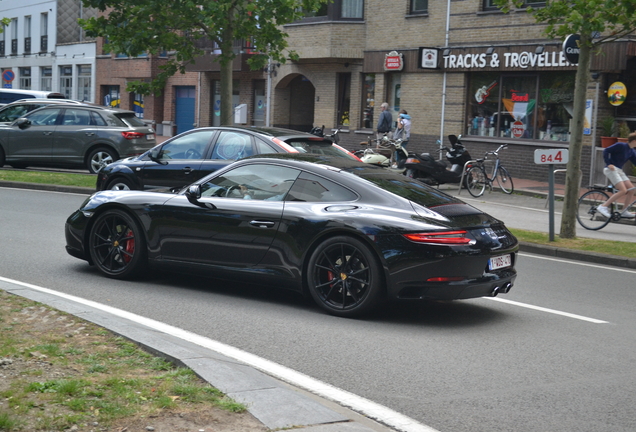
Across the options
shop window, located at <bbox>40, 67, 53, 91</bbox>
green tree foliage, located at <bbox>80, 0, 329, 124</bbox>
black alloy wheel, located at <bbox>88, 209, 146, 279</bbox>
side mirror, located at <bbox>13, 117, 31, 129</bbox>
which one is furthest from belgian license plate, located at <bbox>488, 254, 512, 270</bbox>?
shop window, located at <bbox>40, 67, 53, 91</bbox>

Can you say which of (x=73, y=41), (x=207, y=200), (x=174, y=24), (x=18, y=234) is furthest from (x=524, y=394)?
(x=73, y=41)

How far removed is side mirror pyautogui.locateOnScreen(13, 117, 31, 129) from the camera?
70.7 ft

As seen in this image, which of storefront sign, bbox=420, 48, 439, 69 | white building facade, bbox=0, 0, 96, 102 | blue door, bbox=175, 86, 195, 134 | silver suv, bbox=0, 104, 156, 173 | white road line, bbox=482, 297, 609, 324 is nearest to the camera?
white road line, bbox=482, 297, 609, 324

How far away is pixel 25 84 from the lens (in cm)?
6025

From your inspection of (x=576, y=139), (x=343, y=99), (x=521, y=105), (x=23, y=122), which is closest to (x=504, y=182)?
(x=521, y=105)

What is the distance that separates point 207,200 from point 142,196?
2.65ft

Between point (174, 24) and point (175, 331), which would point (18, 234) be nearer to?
point (175, 331)

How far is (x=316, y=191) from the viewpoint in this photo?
7.75m

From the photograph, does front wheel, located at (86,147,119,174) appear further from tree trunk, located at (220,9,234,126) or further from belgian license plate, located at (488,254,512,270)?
belgian license plate, located at (488,254,512,270)

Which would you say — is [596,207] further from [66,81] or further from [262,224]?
[66,81]

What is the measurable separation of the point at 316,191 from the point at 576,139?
6.48m

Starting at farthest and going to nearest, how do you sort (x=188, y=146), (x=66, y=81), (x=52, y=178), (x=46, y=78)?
→ (x=46, y=78), (x=66, y=81), (x=52, y=178), (x=188, y=146)

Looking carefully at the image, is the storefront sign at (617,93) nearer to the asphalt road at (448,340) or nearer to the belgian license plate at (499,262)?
the asphalt road at (448,340)

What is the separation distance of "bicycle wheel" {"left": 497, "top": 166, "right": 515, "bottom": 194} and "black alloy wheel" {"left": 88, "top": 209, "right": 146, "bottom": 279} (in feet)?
45.8
